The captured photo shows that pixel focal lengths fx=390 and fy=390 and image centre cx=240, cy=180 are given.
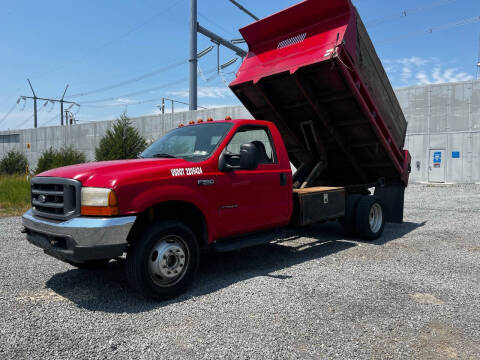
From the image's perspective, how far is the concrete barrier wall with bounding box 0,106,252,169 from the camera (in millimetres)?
26203

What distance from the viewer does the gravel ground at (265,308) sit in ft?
10.2

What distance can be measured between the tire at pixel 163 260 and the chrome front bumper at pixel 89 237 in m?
0.23

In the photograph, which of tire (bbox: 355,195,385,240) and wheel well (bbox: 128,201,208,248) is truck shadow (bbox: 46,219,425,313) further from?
wheel well (bbox: 128,201,208,248)

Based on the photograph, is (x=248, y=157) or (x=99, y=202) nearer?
(x=99, y=202)

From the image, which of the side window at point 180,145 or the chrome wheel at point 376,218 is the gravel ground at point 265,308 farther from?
the side window at point 180,145

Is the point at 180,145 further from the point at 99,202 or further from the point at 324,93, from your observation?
the point at 324,93

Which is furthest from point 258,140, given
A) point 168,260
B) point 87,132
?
point 87,132

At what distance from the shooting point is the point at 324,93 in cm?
670

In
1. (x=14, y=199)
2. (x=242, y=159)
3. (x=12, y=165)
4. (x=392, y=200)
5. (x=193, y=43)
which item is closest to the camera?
(x=242, y=159)

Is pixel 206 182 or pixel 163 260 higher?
pixel 206 182

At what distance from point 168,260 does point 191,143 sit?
1632 mm

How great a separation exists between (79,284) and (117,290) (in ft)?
1.90

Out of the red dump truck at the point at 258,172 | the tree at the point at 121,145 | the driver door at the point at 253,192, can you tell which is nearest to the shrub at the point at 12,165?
the tree at the point at 121,145

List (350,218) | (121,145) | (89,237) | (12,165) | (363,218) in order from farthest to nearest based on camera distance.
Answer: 1. (12,165)
2. (121,145)
3. (350,218)
4. (363,218)
5. (89,237)
